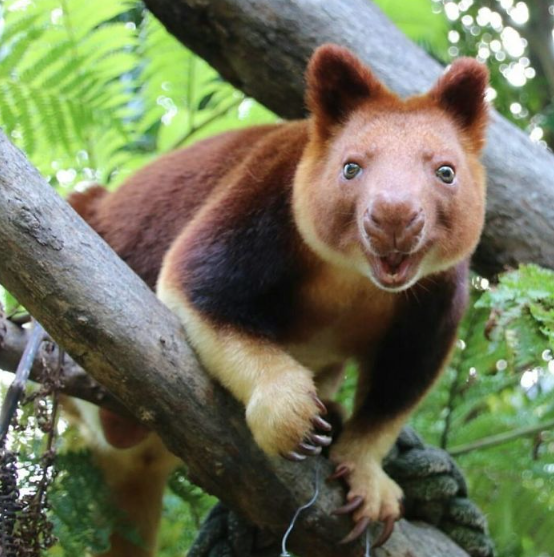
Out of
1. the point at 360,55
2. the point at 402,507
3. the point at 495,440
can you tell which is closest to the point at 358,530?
the point at 402,507

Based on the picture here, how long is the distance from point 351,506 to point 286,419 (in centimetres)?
45

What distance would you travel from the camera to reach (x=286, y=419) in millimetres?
2422

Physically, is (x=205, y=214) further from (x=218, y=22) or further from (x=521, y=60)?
(x=521, y=60)

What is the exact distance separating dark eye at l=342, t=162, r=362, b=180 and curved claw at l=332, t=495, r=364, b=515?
0.93 metres

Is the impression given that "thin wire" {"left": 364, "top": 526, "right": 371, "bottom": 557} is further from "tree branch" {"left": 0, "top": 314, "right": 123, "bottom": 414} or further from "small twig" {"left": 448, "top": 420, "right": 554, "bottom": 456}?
"small twig" {"left": 448, "top": 420, "right": 554, "bottom": 456}

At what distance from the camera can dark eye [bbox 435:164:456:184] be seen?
2.55 m

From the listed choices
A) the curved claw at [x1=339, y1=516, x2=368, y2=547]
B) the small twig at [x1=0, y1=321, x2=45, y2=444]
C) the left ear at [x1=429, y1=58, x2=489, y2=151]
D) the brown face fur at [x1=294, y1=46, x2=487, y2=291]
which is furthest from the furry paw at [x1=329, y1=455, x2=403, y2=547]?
the left ear at [x1=429, y1=58, x2=489, y2=151]

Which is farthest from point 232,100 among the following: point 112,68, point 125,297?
point 125,297

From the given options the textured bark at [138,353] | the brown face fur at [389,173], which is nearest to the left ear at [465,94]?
the brown face fur at [389,173]

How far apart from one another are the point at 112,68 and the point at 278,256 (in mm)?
1699

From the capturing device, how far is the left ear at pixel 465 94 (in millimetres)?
2816

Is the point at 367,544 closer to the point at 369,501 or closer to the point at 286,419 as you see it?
the point at 369,501

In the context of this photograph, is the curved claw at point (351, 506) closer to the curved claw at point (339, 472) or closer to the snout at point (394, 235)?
the curved claw at point (339, 472)

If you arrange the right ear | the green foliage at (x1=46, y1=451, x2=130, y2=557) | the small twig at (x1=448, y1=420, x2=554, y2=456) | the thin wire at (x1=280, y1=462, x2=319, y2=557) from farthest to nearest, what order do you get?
the small twig at (x1=448, y1=420, x2=554, y2=456), the green foliage at (x1=46, y1=451, x2=130, y2=557), the right ear, the thin wire at (x1=280, y1=462, x2=319, y2=557)
